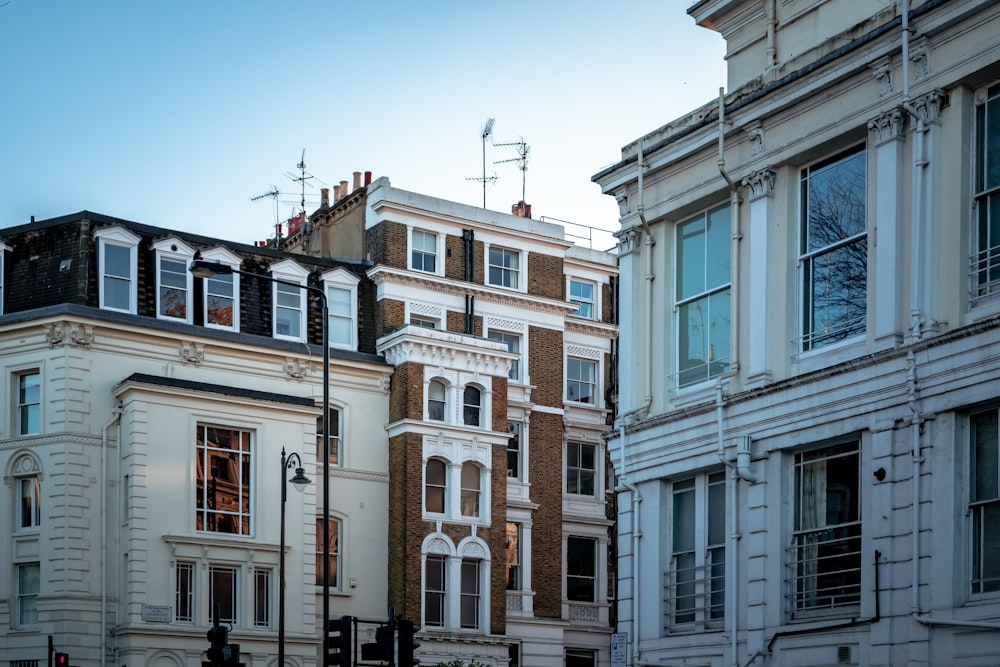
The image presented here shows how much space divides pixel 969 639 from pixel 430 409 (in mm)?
33770

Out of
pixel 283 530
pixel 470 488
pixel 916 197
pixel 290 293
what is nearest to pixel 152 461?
pixel 283 530

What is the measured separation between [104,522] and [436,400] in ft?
38.7

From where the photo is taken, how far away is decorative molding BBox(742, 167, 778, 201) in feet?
78.1

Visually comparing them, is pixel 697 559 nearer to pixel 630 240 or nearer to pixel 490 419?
pixel 630 240

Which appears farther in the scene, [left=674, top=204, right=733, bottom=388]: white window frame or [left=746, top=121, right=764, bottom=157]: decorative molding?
[left=674, top=204, right=733, bottom=388]: white window frame

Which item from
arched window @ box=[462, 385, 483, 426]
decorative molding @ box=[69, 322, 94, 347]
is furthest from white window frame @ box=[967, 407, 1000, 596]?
arched window @ box=[462, 385, 483, 426]

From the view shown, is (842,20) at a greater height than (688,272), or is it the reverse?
(842,20)

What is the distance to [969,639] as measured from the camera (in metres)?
19.5

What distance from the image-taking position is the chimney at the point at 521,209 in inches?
2426

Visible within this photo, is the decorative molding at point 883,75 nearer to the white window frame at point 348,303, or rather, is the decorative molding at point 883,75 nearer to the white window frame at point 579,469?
the white window frame at point 348,303

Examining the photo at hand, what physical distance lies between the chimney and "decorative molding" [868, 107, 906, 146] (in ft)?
131

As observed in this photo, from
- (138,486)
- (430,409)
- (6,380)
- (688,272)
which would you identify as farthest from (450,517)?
(688,272)

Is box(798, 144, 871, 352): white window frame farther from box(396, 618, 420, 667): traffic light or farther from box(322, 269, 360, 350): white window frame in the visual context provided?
box(322, 269, 360, 350): white window frame

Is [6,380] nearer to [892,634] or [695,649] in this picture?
[695,649]
